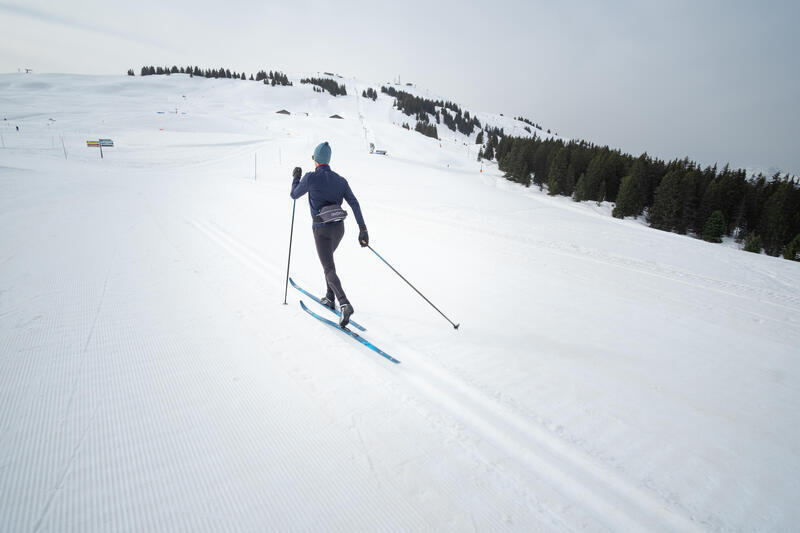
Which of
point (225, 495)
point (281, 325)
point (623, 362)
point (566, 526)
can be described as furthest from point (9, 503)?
point (623, 362)

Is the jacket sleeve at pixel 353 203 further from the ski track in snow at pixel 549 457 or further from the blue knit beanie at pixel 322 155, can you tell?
the ski track in snow at pixel 549 457

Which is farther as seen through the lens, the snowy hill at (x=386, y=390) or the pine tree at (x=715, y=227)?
the pine tree at (x=715, y=227)

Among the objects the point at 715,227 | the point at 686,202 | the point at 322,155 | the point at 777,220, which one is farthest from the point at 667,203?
the point at 322,155

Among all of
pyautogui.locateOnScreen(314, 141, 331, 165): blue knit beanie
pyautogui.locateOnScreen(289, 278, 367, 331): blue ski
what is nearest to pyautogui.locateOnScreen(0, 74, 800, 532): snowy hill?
pyautogui.locateOnScreen(289, 278, 367, 331): blue ski

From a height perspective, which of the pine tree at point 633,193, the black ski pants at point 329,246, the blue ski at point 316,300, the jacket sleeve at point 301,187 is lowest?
the blue ski at point 316,300

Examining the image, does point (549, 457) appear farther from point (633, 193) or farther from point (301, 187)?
point (633, 193)

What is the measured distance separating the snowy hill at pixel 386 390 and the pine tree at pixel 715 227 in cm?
2101

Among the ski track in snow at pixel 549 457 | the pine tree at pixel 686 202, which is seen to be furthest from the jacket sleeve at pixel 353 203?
the pine tree at pixel 686 202

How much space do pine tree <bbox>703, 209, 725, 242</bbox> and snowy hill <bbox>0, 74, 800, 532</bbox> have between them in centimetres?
2101

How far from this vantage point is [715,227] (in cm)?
2278

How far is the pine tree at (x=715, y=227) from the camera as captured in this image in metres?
22.8

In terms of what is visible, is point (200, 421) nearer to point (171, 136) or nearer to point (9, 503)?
point (9, 503)

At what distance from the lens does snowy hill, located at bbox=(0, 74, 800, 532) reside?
2.03m

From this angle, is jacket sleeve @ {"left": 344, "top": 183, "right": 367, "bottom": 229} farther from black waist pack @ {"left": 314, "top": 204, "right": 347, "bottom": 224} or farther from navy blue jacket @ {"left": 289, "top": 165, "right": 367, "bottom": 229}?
black waist pack @ {"left": 314, "top": 204, "right": 347, "bottom": 224}
